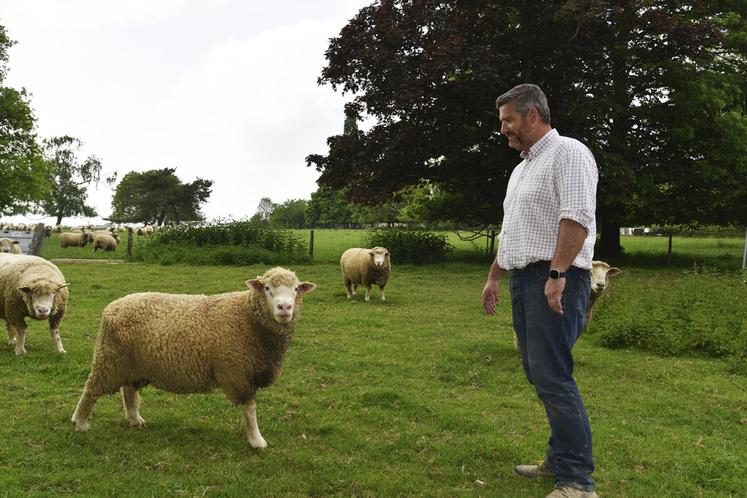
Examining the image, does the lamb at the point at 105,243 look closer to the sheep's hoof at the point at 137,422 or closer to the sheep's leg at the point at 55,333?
the sheep's leg at the point at 55,333

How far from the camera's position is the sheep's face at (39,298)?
23.7ft

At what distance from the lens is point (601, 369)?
748 centimetres

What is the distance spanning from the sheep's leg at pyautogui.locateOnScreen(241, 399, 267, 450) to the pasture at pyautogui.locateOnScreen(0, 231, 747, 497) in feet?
0.30

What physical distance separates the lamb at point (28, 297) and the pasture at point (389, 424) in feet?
1.20

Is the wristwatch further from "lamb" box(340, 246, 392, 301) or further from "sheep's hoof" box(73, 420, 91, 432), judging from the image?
"lamb" box(340, 246, 392, 301)

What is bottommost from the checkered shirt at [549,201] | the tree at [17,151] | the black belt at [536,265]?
the black belt at [536,265]

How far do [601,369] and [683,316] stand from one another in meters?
3.04

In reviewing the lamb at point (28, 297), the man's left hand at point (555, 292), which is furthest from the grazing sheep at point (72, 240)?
the man's left hand at point (555, 292)

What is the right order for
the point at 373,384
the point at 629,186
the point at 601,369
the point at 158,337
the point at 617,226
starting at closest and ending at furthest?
the point at 158,337 → the point at 373,384 → the point at 601,369 → the point at 629,186 → the point at 617,226

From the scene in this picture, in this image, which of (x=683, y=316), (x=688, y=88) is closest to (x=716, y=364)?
(x=683, y=316)

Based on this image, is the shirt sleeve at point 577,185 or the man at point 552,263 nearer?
the shirt sleeve at point 577,185

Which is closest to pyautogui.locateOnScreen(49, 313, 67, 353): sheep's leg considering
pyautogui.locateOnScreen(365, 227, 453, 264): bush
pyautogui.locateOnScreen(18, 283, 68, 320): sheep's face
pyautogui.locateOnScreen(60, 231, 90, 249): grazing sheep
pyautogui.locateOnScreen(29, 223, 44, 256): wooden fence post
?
pyautogui.locateOnScreen(18, 283, 68, 320): sheep's face

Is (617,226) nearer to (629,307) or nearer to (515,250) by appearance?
(629,307)

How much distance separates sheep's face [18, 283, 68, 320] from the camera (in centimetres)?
724
